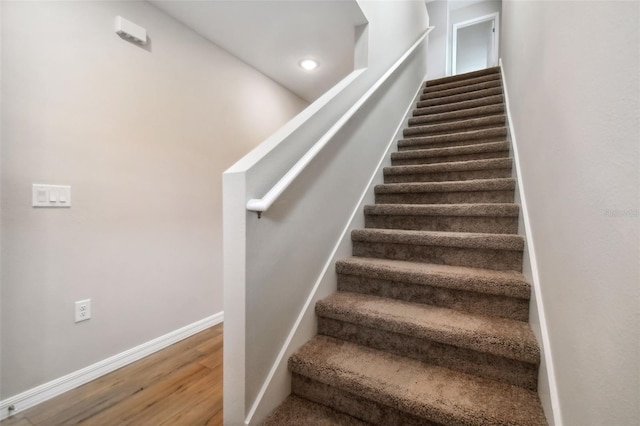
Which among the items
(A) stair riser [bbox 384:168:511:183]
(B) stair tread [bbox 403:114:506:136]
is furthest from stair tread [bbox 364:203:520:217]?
(B) stair tread [bbox 403:114:506:136]

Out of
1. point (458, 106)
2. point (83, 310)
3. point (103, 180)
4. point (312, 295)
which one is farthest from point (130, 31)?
point (458, 106)

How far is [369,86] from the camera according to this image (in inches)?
79.7

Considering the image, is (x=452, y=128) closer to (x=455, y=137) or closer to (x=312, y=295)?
(x=455, y=137)

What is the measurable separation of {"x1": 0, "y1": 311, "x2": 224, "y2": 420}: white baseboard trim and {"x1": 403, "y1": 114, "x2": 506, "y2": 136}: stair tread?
8.60ft

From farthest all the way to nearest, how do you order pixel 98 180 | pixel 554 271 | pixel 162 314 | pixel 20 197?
pixel 162 314 < pixel 98 180 < pixel 20 197 < pixel 554 271

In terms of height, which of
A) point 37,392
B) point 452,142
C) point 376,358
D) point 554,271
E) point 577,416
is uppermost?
point 452,142

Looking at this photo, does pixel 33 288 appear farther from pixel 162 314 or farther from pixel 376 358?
pixel 376 358

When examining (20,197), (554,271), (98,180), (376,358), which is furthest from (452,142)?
(20,197)

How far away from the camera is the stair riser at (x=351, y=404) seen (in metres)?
1.01

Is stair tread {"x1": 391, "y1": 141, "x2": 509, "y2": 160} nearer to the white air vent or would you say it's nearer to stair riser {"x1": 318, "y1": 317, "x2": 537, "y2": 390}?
stair riser {"x1": 318, "y1": 317, "x2": 537, "y2": 390}

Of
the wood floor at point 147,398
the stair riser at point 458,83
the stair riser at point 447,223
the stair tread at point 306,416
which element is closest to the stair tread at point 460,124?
the stair riser at point 458,83

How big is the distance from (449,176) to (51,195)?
8.11ft

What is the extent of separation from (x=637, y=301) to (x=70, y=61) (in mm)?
2409

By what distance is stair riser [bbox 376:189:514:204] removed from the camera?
5.77 ft
